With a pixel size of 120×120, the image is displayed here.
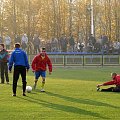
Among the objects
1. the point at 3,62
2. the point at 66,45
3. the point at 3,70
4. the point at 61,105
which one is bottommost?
the point at 61,105

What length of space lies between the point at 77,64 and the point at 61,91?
21.0 m

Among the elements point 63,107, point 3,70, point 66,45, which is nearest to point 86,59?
point 66,45

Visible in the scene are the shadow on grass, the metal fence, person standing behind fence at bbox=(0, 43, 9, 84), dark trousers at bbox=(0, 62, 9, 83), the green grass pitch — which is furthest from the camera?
the metal fence

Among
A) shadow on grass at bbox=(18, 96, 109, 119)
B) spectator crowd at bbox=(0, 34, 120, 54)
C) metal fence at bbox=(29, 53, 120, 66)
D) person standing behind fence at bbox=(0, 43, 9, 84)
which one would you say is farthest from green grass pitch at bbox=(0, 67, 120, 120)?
spectator crowd at bbox=(0, 34, 120, 54)

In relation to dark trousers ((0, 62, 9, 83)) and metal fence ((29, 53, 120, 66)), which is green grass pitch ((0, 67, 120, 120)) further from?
metal fence ((29, 53, 120, 66))

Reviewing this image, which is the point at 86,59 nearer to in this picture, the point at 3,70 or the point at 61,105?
the point at 3,70

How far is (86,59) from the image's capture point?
130 feet

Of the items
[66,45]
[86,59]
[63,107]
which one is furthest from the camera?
[66,45]

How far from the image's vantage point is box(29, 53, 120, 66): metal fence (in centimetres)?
3966

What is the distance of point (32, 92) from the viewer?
60.5 ft

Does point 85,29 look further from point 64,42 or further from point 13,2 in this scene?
point 64,42

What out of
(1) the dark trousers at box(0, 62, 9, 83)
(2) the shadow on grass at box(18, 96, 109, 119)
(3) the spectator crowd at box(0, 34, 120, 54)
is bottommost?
(2) the shadow on grass at box(18, 96, 109, 119)

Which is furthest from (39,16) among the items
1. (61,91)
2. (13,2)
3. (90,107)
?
(90,107)

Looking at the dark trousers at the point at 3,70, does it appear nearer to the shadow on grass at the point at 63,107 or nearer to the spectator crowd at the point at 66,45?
the shadow on grass at the point at 63,107
